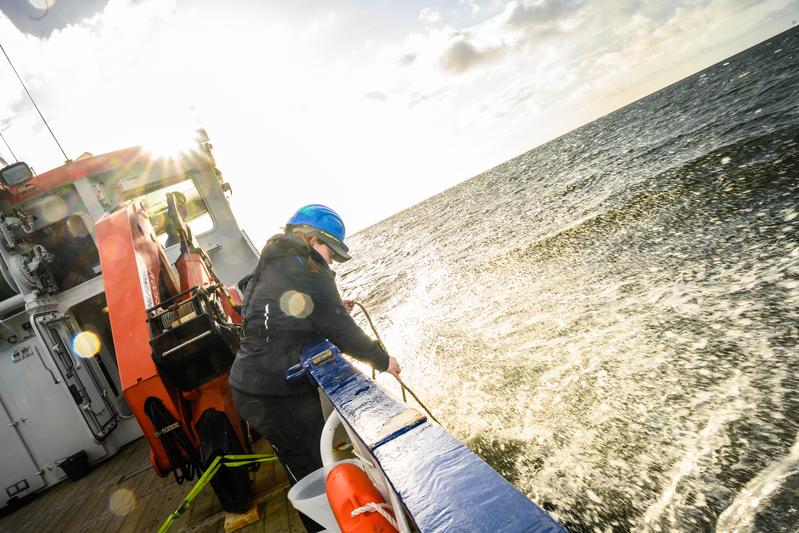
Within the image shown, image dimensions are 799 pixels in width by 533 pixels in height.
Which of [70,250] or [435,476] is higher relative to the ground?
[70,250]

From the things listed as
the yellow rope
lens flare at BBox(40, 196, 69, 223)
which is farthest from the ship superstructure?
the yellow rope

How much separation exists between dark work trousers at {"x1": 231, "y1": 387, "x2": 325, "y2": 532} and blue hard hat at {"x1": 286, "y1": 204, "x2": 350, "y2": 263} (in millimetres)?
1044

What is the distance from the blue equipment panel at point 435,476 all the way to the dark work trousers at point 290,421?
101cm

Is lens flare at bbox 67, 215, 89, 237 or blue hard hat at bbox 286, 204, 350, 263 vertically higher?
lens flare at bbox 67, 215, 89, 237

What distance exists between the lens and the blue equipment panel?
0.84 metres

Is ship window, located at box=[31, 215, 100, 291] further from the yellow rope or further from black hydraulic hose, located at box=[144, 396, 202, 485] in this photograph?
the yellow rope

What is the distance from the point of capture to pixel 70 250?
6.37 meters

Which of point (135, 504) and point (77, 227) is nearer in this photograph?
point (135, 504)

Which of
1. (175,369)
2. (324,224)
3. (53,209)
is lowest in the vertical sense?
(175,369)

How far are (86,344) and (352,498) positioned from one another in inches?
A: 266

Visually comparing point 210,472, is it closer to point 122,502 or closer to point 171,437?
point 171,437

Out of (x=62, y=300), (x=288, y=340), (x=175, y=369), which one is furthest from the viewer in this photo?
(x=62, y=300)

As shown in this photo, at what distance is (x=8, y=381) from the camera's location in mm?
6156

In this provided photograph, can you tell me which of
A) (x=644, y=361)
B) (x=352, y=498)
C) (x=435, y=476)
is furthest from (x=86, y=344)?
(x=644, y=361)
